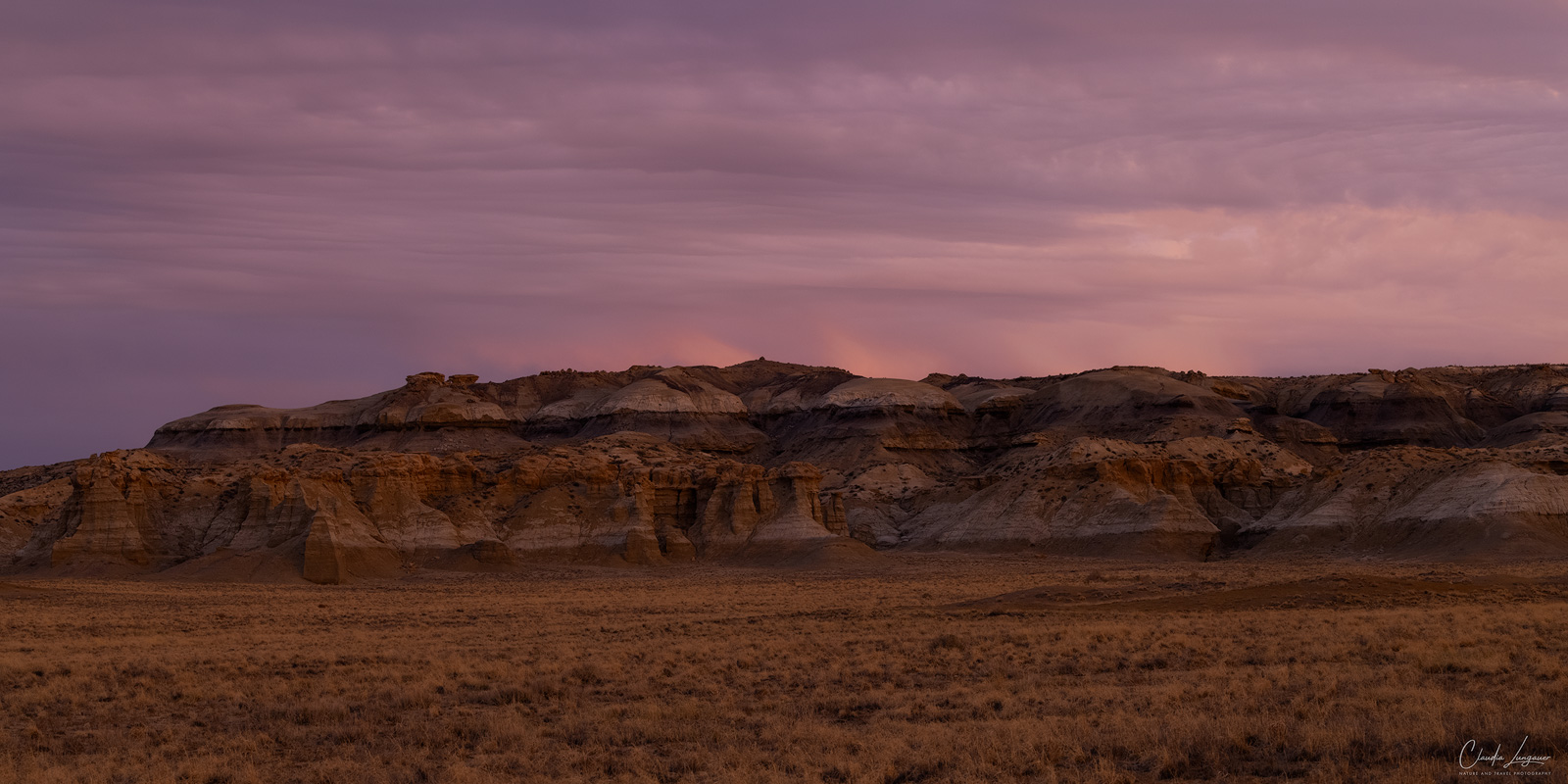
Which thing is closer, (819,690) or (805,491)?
(819,690)

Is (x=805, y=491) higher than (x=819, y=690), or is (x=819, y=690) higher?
(x=805, y=491)

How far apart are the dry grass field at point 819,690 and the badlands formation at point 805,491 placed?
34.4 metres

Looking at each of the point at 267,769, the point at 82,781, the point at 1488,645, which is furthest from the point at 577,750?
the point at 1488,645

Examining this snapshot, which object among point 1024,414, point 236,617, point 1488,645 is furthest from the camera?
point 1024,414

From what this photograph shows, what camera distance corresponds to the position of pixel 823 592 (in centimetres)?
5319

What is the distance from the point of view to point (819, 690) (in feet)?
75.2

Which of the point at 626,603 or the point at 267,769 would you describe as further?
the point at 626,603

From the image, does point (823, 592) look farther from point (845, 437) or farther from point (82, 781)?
point (845, 437)

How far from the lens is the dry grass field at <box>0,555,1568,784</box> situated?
16047 millimetres

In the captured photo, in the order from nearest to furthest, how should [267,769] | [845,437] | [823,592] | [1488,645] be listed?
[267,769], [1488,645], [823,592], [845,437]

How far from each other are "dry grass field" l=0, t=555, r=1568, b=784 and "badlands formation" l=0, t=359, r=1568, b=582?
34.4m

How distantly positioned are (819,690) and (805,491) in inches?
2773

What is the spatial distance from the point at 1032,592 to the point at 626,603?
47.0 ft

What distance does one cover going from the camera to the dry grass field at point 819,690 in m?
16.0
